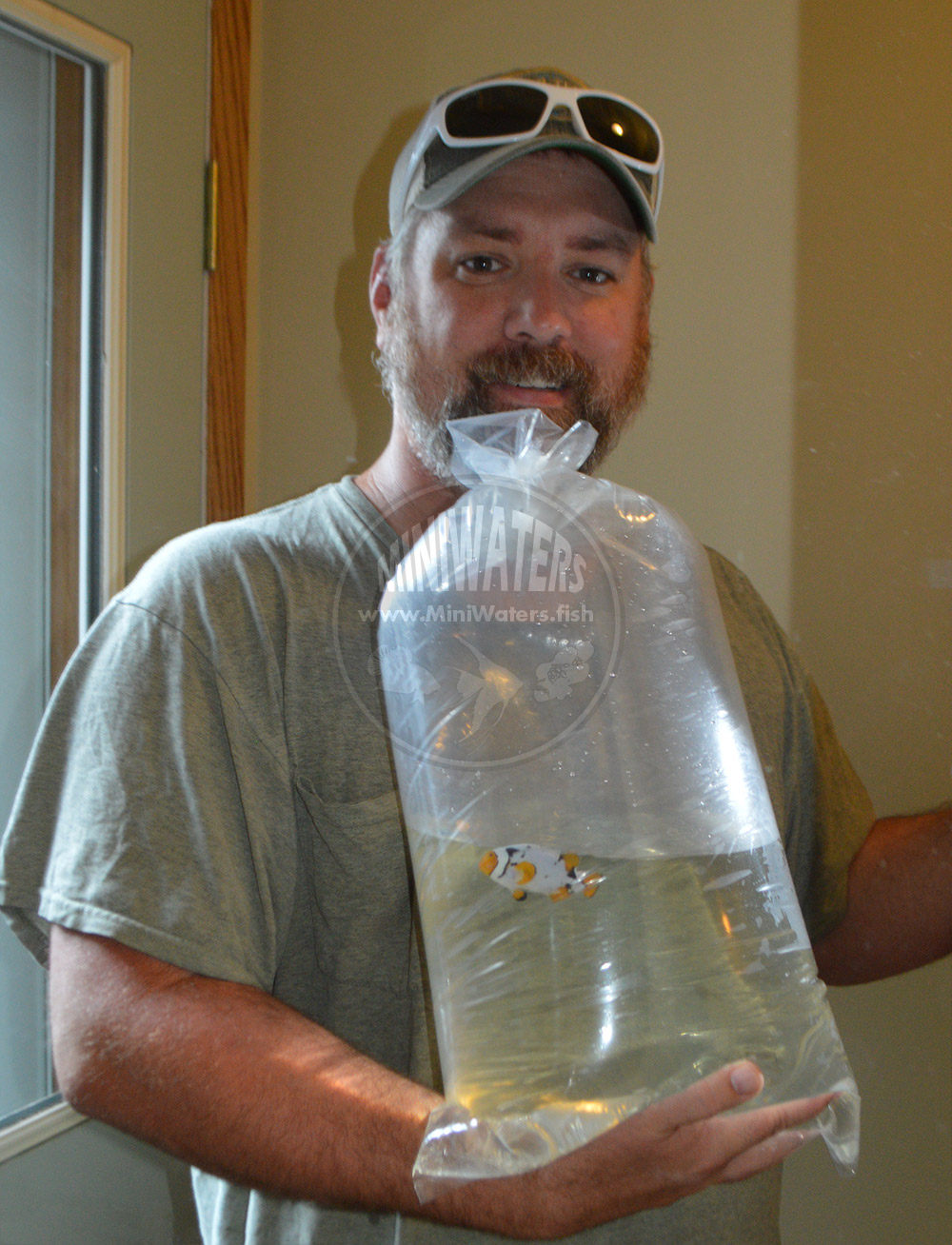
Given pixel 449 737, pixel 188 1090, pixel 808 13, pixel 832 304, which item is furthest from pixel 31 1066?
pixel 808 13

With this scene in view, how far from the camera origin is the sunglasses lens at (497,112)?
2.03ft

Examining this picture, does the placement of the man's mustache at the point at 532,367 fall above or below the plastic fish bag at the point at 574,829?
above

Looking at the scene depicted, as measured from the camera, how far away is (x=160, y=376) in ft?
2.91

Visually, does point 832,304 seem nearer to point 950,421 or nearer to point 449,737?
point 950,421

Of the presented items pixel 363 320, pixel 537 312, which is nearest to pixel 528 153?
pixel 537 312

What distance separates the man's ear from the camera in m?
0.73

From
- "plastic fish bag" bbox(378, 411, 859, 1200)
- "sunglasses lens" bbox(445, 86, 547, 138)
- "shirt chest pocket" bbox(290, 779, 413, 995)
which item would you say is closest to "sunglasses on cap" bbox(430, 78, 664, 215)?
"sunglasses lens" bbox(445, 86, 547, 138)

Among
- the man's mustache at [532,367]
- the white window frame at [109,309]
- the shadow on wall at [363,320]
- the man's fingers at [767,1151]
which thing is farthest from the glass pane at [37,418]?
the man's fingers at [767,1151]

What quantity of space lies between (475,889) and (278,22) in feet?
2.85

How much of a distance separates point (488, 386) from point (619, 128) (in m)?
0.21

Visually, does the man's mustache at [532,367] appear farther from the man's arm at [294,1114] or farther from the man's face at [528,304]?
the man's arm at [294,1114]

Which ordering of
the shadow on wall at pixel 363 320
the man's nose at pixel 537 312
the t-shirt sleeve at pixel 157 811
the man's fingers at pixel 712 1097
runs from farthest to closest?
the shadow on wall at pixel 363 320 < the man's nose at pixel 537 312 < the t-shirt sleeve at pixel 157 811 < the man's fingers at pixel 712 1097

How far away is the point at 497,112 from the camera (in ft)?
2.06

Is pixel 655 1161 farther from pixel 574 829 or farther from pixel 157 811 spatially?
pixel 157 811
